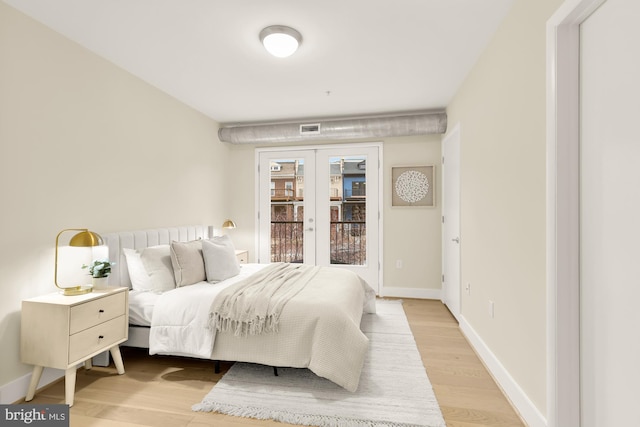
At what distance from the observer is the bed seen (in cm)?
214

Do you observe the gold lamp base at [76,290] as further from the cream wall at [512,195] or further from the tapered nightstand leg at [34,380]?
the cream wall at [512,195]

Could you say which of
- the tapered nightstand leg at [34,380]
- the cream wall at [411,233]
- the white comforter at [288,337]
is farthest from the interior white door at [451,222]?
the tapered nightstand leg at [34,380]

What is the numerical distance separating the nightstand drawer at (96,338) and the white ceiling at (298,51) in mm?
2157

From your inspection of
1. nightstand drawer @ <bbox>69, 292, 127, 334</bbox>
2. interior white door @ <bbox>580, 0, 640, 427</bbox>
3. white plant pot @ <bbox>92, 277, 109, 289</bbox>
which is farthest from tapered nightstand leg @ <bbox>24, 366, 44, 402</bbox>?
interior white door @ <bbox>580, 0, 640, 427</bbox>

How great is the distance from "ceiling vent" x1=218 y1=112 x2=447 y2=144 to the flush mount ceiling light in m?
1.92

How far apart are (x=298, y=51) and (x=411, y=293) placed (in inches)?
136

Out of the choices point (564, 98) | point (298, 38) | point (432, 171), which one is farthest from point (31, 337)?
point (432, 171)

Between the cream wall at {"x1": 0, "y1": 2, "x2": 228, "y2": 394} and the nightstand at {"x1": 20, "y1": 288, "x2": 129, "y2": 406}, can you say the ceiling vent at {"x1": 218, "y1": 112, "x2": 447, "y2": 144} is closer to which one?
the cream wall at {"x1": 0, "y1": 2, "x2": 228, "y2": 394}

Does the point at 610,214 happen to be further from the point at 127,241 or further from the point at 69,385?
the point at 127,241

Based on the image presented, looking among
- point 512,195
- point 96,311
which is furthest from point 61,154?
point 512,195

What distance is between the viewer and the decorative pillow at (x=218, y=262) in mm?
2947

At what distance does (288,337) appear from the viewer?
2213mm

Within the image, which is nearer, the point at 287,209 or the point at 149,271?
the point at 149,271

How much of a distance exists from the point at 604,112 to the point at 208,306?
2.56 meters
